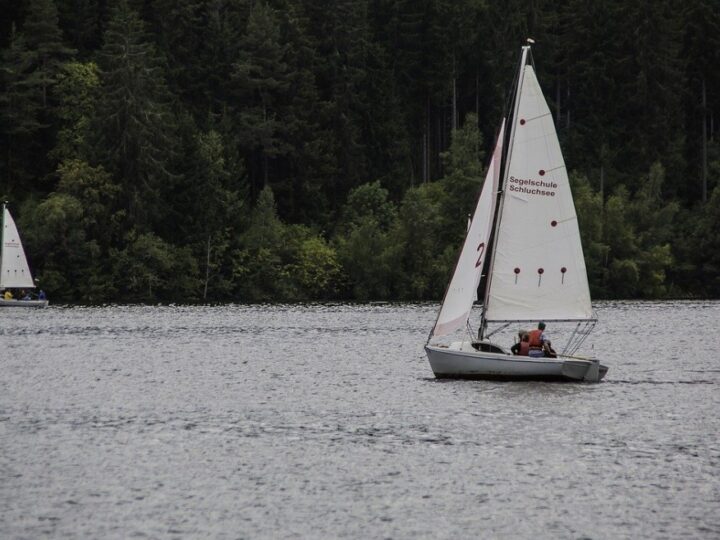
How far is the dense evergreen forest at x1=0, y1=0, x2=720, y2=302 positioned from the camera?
500 feet

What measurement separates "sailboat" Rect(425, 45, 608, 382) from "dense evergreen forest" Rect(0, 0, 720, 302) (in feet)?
301

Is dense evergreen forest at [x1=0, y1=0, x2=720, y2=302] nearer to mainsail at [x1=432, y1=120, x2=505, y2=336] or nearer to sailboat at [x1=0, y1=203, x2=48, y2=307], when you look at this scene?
sailboat at [x1=0, y1=203, x2=48, y2=307]

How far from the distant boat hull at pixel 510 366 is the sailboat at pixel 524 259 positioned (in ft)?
0.14

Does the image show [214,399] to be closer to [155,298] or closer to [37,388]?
[37,388]

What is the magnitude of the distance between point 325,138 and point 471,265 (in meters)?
118

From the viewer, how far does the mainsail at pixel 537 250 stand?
58219 millimetres

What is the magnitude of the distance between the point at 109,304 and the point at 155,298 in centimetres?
915

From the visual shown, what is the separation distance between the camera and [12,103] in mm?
160000

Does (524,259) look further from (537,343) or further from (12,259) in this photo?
(12,259)

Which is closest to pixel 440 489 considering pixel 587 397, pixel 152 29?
pixel 587 397

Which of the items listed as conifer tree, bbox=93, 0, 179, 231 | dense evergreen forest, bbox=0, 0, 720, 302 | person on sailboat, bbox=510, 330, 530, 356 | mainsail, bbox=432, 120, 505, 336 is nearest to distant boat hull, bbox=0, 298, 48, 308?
dense evergreen forest, bbox=0, 0, 720, 302

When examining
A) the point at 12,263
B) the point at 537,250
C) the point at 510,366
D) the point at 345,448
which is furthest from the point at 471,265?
the point at 12,263

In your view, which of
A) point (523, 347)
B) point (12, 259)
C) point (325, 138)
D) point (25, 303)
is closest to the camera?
point (523, 347)

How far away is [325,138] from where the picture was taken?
573ft
